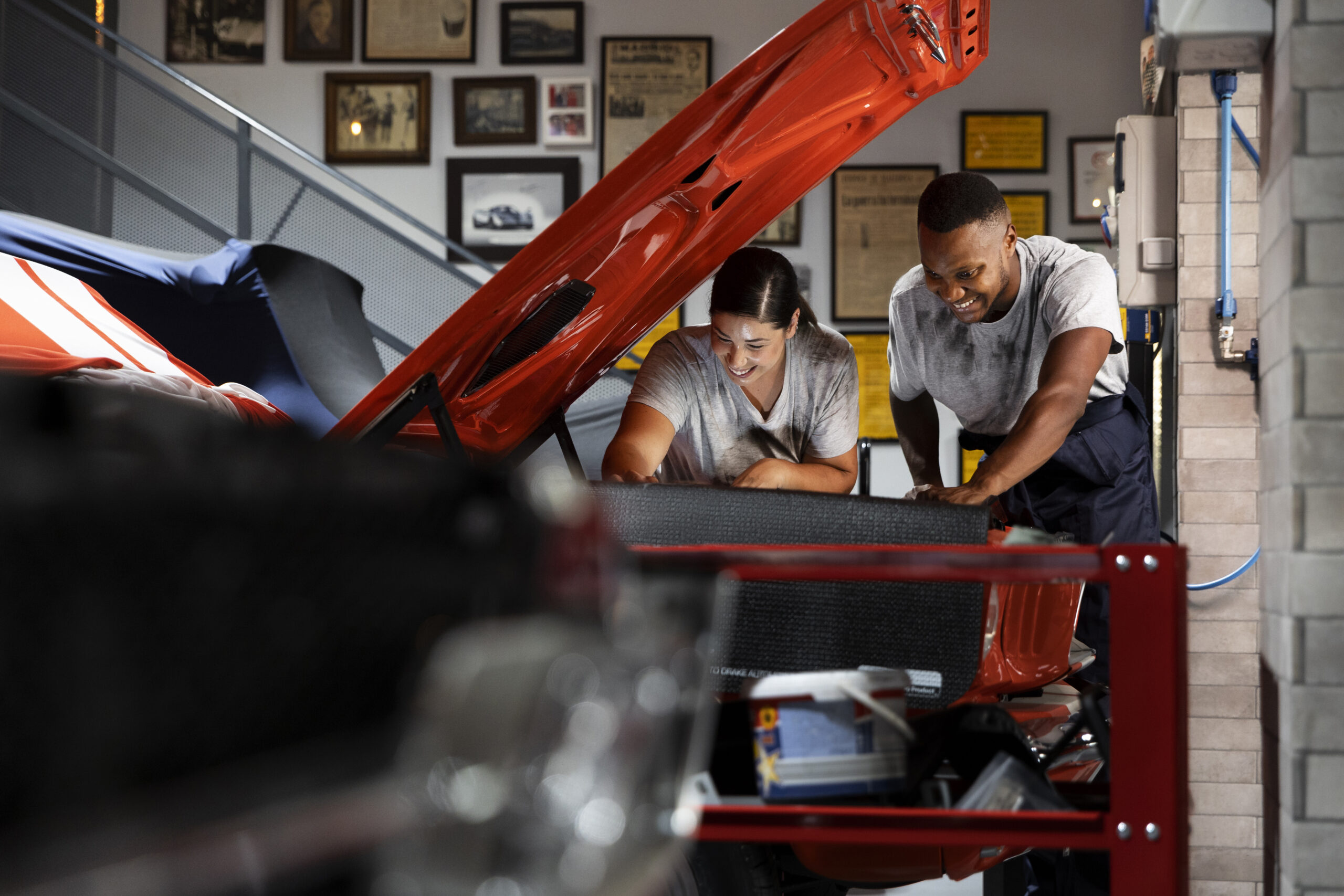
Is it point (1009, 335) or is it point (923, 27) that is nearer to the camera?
point (923, 27)

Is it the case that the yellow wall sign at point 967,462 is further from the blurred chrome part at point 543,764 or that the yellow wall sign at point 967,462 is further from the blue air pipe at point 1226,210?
the blurred chrome part at point 543,764

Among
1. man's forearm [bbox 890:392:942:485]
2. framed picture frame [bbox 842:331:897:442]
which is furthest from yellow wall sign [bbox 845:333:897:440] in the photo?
man's forearm [bbox 890:392:942:485]

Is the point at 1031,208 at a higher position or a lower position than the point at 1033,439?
higher

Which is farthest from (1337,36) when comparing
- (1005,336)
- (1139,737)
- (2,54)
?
(2,54)

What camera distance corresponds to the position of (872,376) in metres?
5.22

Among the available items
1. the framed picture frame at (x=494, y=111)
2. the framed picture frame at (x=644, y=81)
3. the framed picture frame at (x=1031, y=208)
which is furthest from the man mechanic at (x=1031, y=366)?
the framed picture frame at (x=494, y=111)

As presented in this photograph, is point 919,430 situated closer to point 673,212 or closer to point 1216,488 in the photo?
point 1216,488

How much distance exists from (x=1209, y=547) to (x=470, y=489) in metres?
2.09

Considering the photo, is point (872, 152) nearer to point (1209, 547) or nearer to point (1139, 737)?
point (1209, 547)

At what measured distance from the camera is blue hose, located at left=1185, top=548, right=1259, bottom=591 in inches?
85.0

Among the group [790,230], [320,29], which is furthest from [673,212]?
[320,29]

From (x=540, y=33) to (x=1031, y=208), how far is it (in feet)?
8.53

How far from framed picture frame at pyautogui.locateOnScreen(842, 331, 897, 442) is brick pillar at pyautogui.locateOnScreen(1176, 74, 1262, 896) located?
9.54ft

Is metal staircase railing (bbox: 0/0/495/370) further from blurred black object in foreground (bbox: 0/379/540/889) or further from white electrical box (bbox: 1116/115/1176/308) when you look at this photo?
blurred black object in foreground (bbox: 0/379/540/889)
